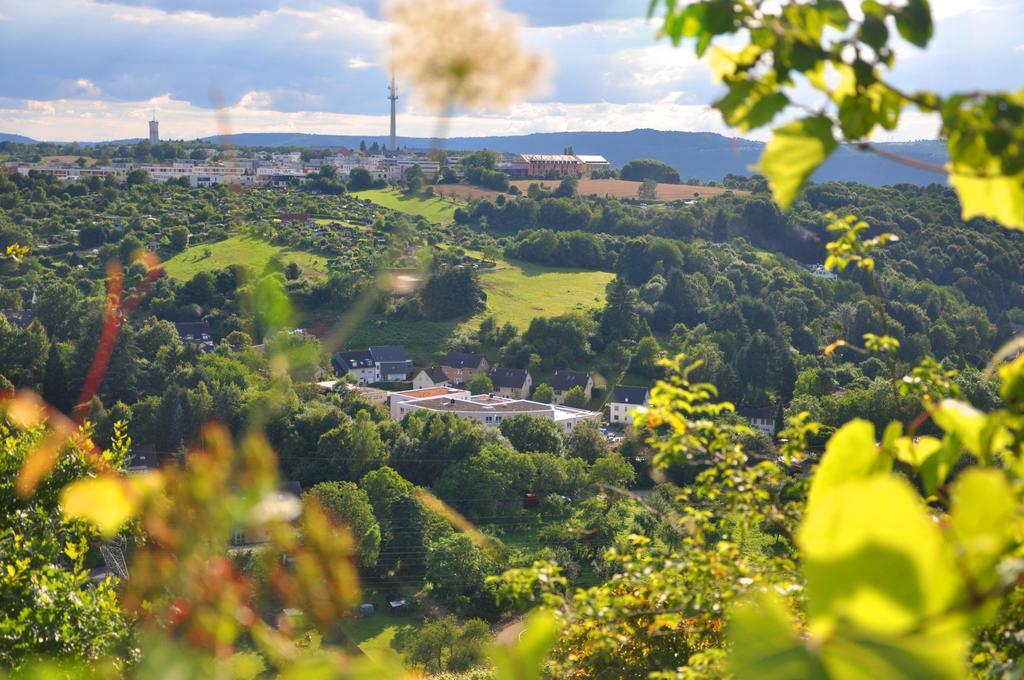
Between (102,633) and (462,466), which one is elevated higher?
(102,633)

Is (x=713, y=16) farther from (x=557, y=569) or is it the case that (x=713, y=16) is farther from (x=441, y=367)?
(x=441, y=367)

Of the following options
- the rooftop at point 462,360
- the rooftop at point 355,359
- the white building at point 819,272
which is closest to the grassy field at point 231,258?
the rooftop at point 355,359

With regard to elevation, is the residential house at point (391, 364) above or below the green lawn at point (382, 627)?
above

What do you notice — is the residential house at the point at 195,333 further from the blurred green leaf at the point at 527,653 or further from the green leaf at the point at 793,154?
the blurred green leaf at the point at 527,653

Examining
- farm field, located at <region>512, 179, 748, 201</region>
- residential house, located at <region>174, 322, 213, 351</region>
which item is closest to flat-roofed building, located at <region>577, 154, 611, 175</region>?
farm field, located at <region>512, 179, 748, 201</region>

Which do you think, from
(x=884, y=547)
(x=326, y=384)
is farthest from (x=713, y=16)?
(x=326, y=384)

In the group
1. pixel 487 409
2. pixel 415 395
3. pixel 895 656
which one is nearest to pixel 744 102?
pixel 895 656

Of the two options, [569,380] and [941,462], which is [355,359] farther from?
[941,462]
